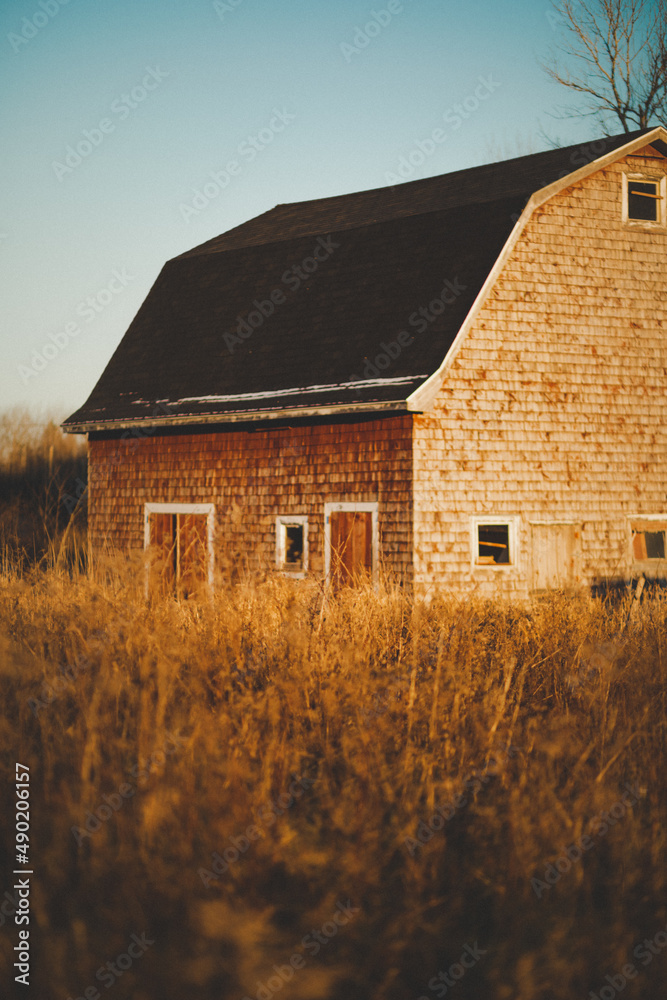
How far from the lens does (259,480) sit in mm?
15023

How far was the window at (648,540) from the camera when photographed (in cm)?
1457

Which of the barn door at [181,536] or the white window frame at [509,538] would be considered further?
the barn door at [181,536]

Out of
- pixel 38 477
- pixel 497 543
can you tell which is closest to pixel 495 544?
A: pixel 497 543

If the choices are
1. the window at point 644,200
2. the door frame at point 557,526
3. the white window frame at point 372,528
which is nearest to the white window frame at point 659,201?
the window at point 644,200

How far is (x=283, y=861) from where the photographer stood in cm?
396

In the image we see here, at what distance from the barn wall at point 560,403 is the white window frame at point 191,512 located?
4329 millimetres

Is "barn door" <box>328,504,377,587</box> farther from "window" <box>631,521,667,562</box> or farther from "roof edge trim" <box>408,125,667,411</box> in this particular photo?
"window" <box>631,521,667,562</box>

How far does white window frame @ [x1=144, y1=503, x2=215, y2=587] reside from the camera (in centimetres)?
1566

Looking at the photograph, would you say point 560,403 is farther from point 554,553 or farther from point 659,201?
point 659,201

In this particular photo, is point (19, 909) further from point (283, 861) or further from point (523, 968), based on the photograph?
point (523, 968)

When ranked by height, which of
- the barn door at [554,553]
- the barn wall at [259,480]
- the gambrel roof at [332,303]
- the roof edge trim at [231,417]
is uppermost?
the gambrel roof at [332,303]

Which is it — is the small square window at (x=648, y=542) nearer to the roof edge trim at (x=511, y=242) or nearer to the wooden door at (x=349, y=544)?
the roof edge trim at (x=511, y=242)

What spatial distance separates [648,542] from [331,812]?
1164 centimetres

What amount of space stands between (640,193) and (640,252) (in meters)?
1.00
